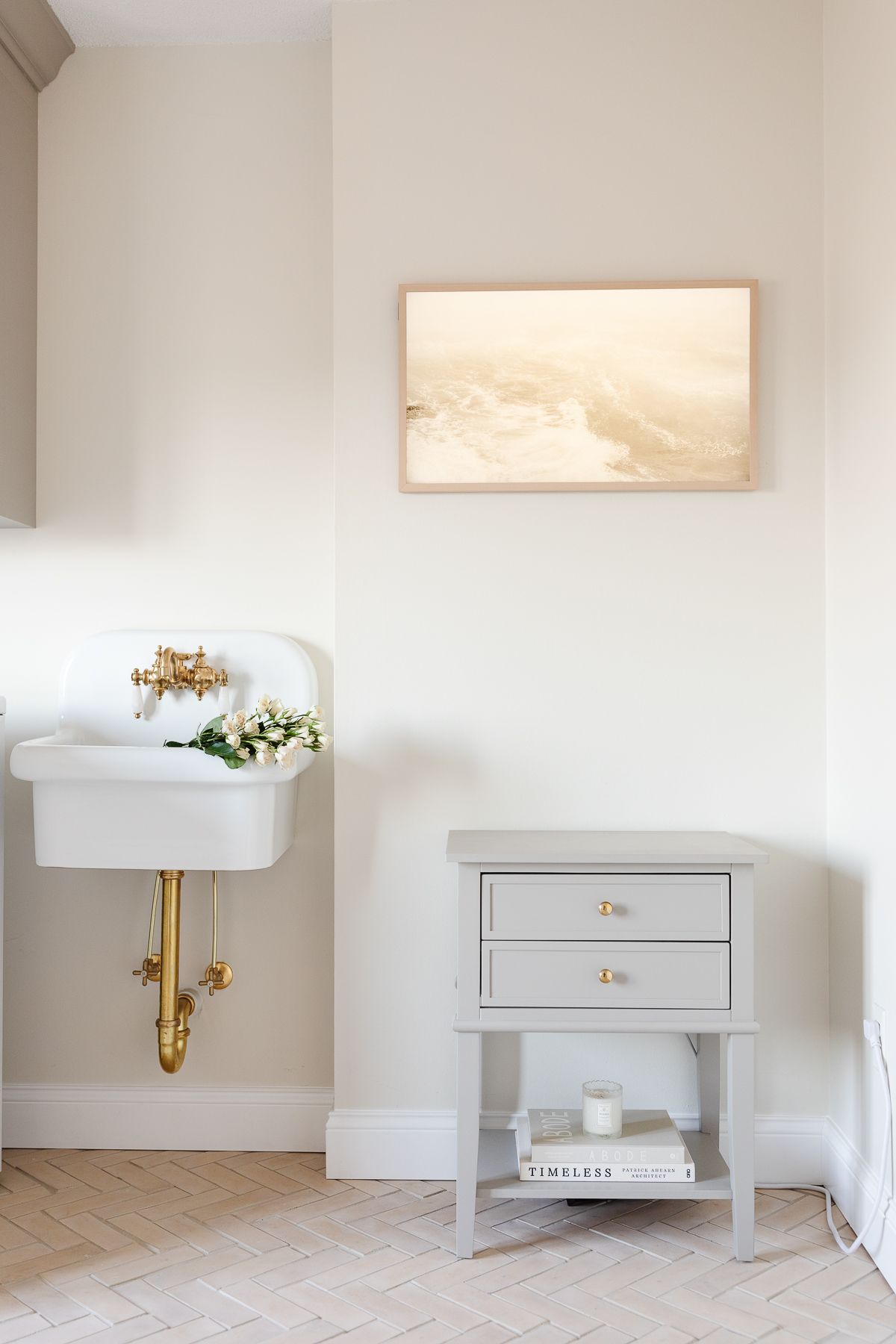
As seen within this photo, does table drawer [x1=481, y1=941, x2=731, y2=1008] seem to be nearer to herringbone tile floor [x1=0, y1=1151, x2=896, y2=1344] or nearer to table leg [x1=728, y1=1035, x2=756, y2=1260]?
table leg [x1=728, y1=1035, x2=756, y2=1260]

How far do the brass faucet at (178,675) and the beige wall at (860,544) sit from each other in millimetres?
1340

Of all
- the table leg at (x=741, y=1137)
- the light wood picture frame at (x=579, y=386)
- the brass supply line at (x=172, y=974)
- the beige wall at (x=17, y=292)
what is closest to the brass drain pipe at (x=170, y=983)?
the brass supply line at (x=172, y=974)

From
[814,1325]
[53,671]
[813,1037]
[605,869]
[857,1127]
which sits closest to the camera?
[814,1325]

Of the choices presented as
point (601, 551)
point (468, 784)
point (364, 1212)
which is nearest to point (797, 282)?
point (601, 551)

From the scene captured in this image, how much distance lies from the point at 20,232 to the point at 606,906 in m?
1.95

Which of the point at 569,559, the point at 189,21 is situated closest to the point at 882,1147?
the point at 569,559

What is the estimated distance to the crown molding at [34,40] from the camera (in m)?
2.19

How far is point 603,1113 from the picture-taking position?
1957 mm

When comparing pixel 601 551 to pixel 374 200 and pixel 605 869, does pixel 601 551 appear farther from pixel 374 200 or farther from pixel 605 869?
pixel 374 200

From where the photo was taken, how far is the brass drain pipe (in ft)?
7.38

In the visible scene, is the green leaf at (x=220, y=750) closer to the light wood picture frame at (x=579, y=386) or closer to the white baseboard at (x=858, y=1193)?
the light wood picture frame at (x=579, y=386)

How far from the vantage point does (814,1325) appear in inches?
65.2

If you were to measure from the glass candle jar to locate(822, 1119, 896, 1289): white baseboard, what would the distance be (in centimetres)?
45

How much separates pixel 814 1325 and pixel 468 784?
3.64 ft
